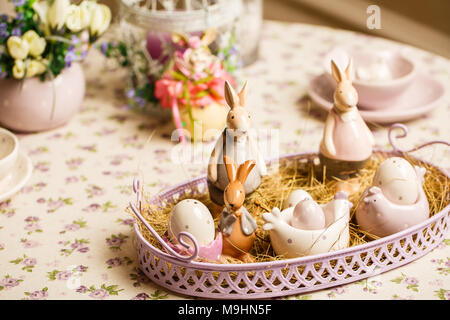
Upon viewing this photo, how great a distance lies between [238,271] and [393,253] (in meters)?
0.26

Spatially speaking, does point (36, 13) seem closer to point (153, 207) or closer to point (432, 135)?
point (153, 207)

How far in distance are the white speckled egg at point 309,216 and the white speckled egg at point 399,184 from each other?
13 cm

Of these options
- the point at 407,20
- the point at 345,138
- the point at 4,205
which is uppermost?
the point at 345,138

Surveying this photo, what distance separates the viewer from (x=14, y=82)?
4.58 ft

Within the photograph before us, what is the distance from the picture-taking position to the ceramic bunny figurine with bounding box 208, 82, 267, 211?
3.31ft

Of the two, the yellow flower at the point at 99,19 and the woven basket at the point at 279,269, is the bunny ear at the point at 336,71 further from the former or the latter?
the yellow flower at the point at 99,19

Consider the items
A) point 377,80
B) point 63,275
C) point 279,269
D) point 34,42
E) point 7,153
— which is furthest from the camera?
point 377,80

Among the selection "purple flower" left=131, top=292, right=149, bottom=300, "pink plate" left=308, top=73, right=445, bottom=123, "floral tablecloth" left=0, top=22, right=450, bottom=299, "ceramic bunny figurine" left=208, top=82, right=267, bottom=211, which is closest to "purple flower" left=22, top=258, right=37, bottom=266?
"floral tablecloth" left=0, top=22, right=450, bottom=299

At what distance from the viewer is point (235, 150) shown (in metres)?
1.04

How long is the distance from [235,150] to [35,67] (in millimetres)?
597

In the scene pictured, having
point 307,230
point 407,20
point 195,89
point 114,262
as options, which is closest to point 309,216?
point 307,230

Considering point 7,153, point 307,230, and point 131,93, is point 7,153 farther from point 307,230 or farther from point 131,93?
point 307,230

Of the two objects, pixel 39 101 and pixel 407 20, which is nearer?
pixel 39 101
